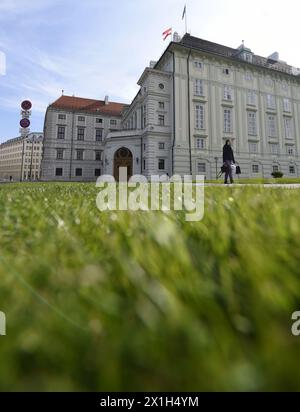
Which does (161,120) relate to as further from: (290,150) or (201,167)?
(290,150)

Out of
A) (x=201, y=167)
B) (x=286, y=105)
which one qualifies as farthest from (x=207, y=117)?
(x=286, y=105)

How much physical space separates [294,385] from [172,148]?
2985 cm

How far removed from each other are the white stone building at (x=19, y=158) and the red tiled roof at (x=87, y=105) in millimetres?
68380

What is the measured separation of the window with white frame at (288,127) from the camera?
35.5 m

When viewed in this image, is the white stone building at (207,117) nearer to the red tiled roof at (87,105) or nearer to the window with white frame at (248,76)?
the window with white frame at (248,76)

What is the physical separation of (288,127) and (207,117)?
13666mm

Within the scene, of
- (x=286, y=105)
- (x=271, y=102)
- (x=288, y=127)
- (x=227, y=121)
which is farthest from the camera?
(x=286, y=105)

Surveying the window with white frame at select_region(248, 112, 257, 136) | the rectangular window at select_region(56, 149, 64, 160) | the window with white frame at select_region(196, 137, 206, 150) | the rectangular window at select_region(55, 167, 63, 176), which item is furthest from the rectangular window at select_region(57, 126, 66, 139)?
the window with white frame at select_region(248, 112, 257, 136)

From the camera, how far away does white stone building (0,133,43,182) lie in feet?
366

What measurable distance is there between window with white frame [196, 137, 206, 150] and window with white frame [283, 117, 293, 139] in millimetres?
13976

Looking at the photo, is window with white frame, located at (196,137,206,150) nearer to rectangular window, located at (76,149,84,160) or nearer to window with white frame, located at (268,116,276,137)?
window with white frame, located at (268,116,276,137)

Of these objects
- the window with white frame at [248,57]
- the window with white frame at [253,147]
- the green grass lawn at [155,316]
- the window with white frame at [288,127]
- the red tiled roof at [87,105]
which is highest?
the red tiled roof at [87,105]

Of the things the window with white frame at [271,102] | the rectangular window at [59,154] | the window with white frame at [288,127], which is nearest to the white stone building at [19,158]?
the rectangular window at [59,154]

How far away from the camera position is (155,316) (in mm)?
567
